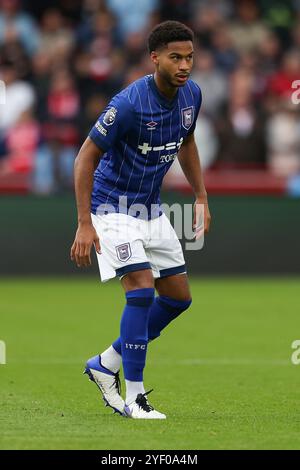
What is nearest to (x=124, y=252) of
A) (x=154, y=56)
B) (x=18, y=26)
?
(x=154, y=56)

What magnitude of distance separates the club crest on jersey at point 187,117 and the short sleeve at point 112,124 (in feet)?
1.36

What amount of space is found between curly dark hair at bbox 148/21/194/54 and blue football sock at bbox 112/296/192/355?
5.15ft

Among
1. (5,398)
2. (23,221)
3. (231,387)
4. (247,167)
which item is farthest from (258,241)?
(5,398)

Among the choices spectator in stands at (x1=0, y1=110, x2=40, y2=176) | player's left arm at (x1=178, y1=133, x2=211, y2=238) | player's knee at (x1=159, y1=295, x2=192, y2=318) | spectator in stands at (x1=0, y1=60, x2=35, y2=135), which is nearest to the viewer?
player's knee at (x1=159, y1=295, x2=192, y2=318)

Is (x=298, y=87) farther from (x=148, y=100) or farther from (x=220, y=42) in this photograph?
(x=148, y=100)

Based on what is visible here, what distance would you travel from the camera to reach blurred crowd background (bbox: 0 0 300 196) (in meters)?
16.5

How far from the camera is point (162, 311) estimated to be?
7582 mm

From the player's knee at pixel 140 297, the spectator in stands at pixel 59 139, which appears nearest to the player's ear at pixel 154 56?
the player's knee at pixel 140 297

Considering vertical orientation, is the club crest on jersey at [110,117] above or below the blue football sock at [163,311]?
above

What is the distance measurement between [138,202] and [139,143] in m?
0.38

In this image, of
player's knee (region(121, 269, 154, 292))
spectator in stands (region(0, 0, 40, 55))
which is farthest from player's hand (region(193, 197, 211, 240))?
spectator in stands (region(0, 0, 40, 55))

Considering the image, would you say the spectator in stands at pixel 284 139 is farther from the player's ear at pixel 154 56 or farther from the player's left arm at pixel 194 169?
the player's ear at pixel 154 56

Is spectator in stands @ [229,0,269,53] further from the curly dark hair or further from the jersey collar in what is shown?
the curly dark hair

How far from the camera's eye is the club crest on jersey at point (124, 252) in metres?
7.13
